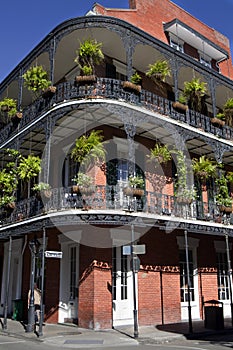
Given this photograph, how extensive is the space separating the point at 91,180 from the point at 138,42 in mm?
5327

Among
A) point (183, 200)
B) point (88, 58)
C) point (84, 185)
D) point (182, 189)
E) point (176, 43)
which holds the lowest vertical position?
point (183, 200)

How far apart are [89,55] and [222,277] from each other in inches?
412

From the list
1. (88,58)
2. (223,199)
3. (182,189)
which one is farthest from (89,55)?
(223,199)

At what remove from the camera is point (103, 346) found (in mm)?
8805

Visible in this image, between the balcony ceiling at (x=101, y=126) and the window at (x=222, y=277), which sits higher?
the balcony ceiling at (x=101, y=126)

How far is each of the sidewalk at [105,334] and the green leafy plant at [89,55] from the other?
808 centimetres

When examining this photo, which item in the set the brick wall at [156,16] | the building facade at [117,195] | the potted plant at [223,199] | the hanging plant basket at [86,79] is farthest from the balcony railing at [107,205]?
the brick wall at [156,16]

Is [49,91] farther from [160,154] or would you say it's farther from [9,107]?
[160,154]

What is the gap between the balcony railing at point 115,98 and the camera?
39.2 feet

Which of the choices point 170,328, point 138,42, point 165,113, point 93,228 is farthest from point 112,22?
point 170,328

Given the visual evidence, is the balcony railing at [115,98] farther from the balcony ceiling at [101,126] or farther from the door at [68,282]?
the door at [68,282]

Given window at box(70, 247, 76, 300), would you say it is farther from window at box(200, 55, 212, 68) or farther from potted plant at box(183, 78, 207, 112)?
window at box(200, 55, 212, 68)

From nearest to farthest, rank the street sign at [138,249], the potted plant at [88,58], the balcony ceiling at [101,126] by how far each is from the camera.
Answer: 1. the street sign at [138,249]
2. the balcony ceiling at [101,126]
3. the potted plant at [88,58]

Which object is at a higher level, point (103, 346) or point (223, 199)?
point (223, 199)
